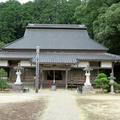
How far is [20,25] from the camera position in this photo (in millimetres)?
64562

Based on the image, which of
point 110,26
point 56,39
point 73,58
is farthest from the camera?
point 56,39

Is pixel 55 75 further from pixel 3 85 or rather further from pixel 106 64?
pixel 3 85

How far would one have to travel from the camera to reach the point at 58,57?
135ft

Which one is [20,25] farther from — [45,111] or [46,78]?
[45,111]

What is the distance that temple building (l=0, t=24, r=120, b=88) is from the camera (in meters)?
39.8

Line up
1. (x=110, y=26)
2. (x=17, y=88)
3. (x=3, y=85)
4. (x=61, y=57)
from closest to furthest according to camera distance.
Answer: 1. (x=17, y=88)
2. (x=3, y=85)
3. (x=110, y=26)
4. (x=61, y=57)

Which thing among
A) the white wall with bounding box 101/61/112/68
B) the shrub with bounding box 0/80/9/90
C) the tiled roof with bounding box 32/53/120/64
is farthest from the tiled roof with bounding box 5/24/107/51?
the shrub with bounding box 0/80/9/90

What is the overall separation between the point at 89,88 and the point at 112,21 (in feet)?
28.2

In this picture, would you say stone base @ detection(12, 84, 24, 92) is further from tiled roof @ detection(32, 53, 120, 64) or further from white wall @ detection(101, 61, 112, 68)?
white wall @ detection(101, 61, 112, 68)

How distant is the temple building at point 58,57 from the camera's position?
39750mm

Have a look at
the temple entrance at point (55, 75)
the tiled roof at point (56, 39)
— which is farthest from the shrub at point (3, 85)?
the tiled roof at point (56, 39)

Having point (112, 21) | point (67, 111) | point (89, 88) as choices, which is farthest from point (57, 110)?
point (112, 21)

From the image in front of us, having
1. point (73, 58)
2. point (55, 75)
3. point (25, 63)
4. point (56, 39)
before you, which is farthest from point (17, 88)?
point (56, 39)

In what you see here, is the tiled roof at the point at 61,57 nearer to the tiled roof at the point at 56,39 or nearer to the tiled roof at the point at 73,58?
the tiled roof at the point at 73,58
